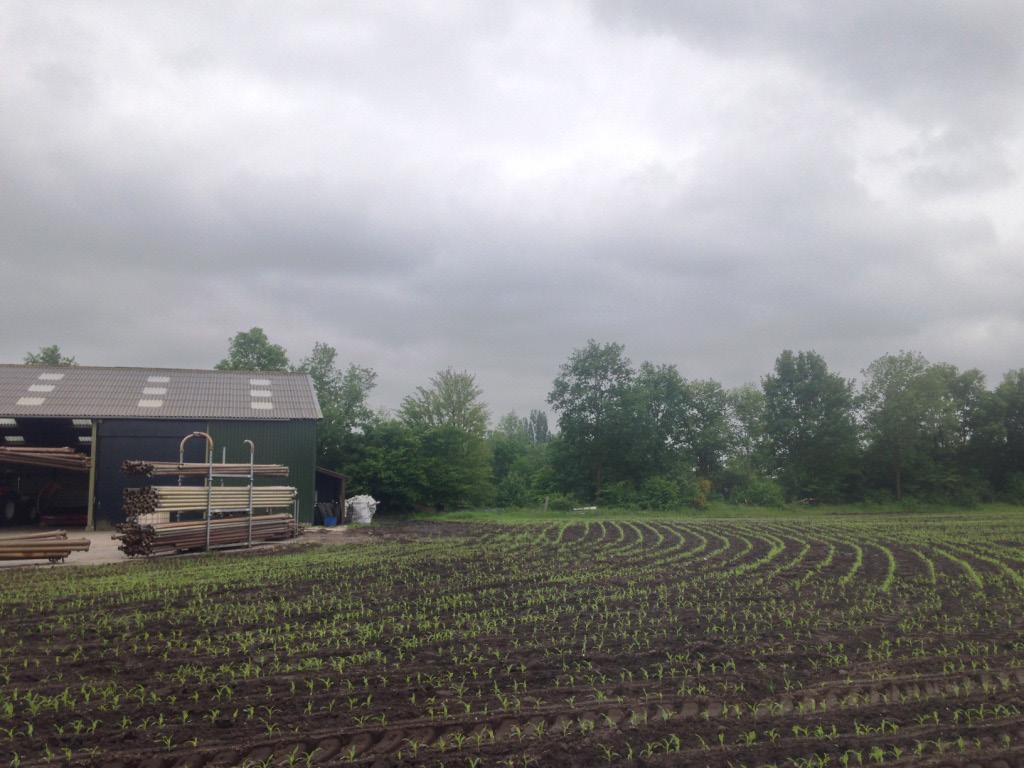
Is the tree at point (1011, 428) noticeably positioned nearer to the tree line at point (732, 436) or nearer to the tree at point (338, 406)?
the tree line at point (732, 436)

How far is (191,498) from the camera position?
55.1 ft

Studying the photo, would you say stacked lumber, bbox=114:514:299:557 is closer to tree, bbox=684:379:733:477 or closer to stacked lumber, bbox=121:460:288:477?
stacked lumber, bbox=121:460:288:477

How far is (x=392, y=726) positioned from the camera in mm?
5273

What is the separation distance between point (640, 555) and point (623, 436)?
26890 mm

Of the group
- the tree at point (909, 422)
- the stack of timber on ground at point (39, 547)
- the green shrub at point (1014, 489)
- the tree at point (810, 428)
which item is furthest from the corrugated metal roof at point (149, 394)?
the green shrub at point (1014, 489)

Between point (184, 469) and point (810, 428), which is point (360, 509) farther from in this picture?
point (810, 428)

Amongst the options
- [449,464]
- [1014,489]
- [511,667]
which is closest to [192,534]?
[511,667]

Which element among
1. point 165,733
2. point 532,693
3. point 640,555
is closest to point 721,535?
point 640,555

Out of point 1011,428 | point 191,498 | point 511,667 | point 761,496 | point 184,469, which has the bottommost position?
point 761,496

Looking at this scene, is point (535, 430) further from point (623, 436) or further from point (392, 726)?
point (392, 726)

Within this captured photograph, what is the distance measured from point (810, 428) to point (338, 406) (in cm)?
3118

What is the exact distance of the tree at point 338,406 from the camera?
Result: 34.2 meters

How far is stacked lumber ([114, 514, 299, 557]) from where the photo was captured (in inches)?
614

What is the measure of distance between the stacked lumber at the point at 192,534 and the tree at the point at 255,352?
108 feet
